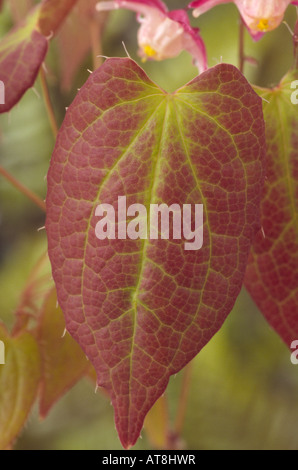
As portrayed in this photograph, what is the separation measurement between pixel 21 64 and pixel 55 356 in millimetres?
190

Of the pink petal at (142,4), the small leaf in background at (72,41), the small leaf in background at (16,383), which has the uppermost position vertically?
the small leaf in background at (72,41)

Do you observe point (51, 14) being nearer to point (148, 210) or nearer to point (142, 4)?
point (142, 4)

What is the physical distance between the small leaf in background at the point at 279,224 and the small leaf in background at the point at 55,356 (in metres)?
0.14

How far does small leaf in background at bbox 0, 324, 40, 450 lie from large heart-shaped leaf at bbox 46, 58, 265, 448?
0.41ft

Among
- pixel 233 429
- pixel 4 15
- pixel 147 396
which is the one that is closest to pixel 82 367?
pixel 147 396

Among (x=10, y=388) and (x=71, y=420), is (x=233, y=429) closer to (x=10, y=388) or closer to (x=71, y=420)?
(x=71, y=420)

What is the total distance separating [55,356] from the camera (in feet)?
1.36

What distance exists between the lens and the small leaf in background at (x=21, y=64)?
0.34m

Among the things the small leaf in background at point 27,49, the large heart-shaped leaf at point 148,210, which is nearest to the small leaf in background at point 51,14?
the small leaf in background at point 27,49

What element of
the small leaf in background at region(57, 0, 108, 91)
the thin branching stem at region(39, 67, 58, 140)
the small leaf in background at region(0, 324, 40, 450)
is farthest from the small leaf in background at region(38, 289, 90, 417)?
the small leaf in background at region(57, 0, 108, 91)

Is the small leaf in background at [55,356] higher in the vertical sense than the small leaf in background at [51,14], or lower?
lower

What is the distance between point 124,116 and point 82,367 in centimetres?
20

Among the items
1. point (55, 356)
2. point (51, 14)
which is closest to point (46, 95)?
point (51, 14)

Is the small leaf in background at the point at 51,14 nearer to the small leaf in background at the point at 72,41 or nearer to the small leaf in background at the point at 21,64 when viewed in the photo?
the small leaf in background at the point at 21,64
